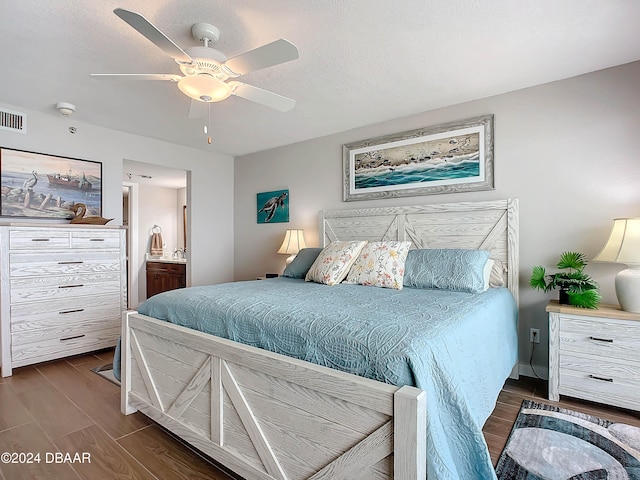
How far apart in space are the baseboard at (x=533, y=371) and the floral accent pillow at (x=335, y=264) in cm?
162

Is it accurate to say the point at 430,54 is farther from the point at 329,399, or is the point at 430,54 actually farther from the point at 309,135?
the point at 329,399

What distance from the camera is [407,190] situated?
11.0 feet

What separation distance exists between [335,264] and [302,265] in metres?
0.57

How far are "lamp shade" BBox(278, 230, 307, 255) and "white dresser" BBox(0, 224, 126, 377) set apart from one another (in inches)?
67.1

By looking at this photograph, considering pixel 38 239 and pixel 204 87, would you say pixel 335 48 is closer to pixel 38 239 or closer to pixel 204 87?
pixel 204 87

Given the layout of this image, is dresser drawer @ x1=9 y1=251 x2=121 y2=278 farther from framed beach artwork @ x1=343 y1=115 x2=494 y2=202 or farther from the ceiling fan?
framed beach artwork @ x1=343 y1=115 x2=494 y2=202

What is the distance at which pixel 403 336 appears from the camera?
1.22 meters

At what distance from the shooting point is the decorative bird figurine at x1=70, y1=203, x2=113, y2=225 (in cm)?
329

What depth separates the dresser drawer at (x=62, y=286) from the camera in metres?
2.85

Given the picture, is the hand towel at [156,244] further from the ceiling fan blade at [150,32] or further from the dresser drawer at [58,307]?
the ceiling fan blade at [150,32]

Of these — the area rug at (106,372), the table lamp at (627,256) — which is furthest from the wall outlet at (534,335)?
the area rug at (106,372)

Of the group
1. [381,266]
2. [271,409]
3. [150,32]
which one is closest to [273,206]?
[381,266]

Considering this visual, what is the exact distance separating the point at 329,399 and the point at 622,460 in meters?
1.60

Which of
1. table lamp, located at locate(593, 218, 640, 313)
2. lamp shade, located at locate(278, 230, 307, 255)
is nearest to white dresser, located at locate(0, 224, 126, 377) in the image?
lamp shade, located at locate(278, 230, 307, 255)
